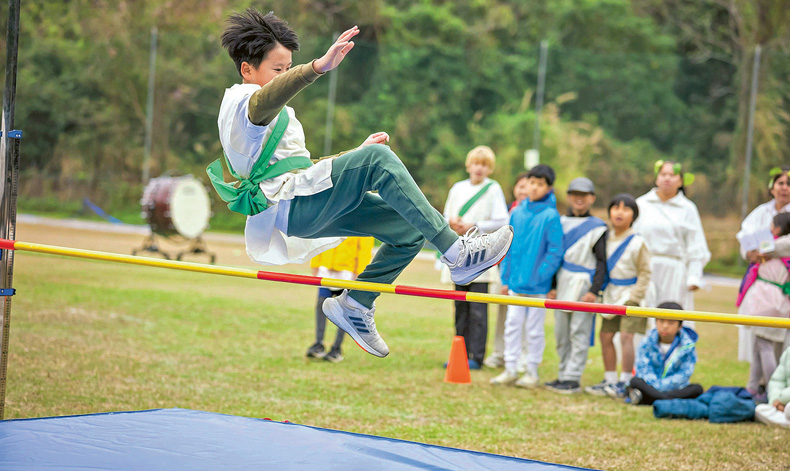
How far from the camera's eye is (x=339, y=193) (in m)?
2.82

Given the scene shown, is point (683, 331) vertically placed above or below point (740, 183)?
below

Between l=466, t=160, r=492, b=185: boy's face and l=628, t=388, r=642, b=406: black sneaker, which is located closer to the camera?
l=628, t=388, r=642, b=406: black sneaker

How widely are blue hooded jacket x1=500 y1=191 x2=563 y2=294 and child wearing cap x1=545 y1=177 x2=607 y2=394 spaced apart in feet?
0.35

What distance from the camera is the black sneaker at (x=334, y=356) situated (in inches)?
229

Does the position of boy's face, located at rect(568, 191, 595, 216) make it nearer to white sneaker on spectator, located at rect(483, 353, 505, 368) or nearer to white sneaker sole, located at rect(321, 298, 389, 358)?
white sneaker on spectator, located at rect(483, 353, 505, 368)

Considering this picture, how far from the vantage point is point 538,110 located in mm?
14484

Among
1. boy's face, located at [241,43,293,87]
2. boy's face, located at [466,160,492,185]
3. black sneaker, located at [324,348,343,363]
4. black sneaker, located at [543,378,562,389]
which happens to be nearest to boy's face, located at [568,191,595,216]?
boy's face, located at [466,160,492,185]

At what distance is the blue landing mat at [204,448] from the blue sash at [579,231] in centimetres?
252

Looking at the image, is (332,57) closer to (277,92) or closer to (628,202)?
(277,92)

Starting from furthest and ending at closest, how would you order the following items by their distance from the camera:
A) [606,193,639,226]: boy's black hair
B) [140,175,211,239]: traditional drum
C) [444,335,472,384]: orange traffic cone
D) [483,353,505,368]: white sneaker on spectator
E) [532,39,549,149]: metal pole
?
[532,39,549,149]: metal pole
[140,175,211,239]: traditional drum
[483,353,505,368]: white sneaker on spectator
[606,193,639,226]: boy's black hair
[444,335,472,384]: orange traffic cone

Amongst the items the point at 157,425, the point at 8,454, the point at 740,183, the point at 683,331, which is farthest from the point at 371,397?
the point at 740,183

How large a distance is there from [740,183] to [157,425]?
11977mm

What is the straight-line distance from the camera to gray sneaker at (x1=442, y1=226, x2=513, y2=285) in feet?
9.39

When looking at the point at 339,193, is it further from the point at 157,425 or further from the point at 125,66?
Answer: the point at 125,66
